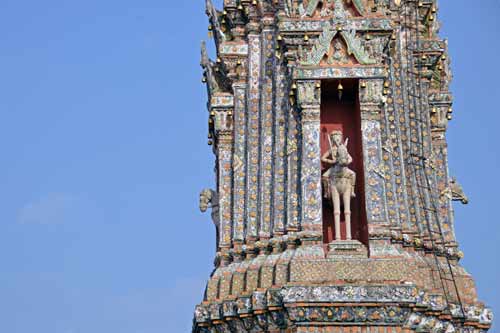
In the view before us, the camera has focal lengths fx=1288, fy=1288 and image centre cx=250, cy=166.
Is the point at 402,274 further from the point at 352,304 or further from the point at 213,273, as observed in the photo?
the point at 213,273

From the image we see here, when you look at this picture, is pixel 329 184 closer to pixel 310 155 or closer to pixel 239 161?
pixel 310 155

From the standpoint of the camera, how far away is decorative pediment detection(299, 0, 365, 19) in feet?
73.2

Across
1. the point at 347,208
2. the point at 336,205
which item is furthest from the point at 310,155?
the point at 347,208

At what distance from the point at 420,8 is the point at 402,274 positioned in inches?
250

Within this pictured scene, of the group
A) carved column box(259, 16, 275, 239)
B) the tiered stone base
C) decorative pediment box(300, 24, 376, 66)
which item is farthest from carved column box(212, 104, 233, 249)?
decorative pediment box(300, 24, 376, 66)

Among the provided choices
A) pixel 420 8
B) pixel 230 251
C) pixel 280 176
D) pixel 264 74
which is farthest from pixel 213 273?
pixel 420 8

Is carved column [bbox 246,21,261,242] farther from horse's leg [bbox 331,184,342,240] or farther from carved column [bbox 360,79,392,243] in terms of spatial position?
carved column [bbox 360,79,392,243]

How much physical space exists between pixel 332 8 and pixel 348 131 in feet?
7.09

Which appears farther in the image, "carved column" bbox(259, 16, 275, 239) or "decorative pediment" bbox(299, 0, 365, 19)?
"decorative pediment" bbox(299, 0, 365, 19)

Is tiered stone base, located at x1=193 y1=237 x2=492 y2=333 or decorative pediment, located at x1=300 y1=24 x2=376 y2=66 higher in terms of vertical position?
decorative pediment, located at x1=300 y1=24 x2=376 y2=66

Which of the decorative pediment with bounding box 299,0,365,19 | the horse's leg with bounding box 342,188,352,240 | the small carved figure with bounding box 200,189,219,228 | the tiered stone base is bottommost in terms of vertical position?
the tiered stone base

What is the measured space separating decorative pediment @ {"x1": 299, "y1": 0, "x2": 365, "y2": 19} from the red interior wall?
1.25 metres

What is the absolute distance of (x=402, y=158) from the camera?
22.4 metres

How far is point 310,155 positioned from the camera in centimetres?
2159
